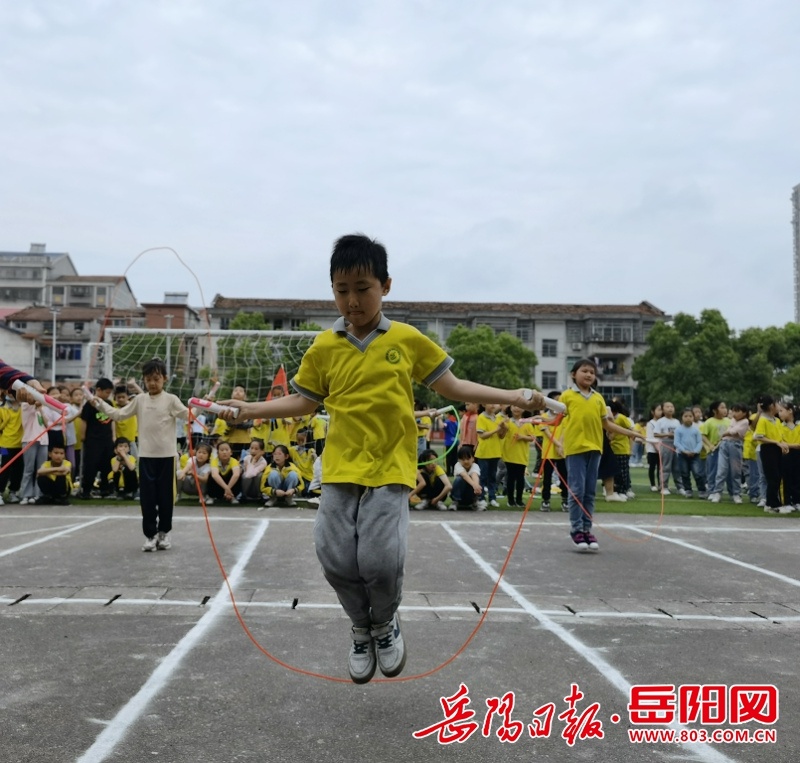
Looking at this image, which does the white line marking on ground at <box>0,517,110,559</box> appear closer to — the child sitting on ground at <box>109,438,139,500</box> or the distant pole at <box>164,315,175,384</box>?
the child sitting on ground at <box>109,438,139,500</box>

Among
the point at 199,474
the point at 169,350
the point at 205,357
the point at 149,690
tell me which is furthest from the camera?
the point at 205,357

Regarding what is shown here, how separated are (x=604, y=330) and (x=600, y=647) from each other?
7790 centimetres

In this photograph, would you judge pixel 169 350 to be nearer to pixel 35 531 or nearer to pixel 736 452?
pixel 35 531

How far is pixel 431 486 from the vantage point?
14.9 metres

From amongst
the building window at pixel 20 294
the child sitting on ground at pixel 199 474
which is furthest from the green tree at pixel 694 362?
the building window at pixel 20 294

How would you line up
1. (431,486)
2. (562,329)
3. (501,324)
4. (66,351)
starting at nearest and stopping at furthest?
(431,486) → (66,351) → (501,324) → (562,329)

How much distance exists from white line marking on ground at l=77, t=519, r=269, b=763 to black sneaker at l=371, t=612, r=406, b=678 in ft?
4.13

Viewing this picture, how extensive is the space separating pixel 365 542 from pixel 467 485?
35.5 ft

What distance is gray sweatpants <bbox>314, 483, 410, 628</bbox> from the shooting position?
403 centimetres

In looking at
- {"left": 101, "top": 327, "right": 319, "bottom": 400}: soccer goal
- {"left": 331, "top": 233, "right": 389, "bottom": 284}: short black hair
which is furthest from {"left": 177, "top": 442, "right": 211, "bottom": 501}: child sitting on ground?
{"left": 331, "top": 233, "right": 389, "bottom": 284}: short black hair

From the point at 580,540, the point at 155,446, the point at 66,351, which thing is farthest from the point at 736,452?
the point at 66,351

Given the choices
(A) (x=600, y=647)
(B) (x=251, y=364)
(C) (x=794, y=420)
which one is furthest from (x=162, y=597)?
(B) (x=251, y=364)

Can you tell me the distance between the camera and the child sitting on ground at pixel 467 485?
1462 cm

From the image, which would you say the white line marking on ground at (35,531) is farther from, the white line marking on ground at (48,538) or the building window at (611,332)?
the building window at (611,332)
